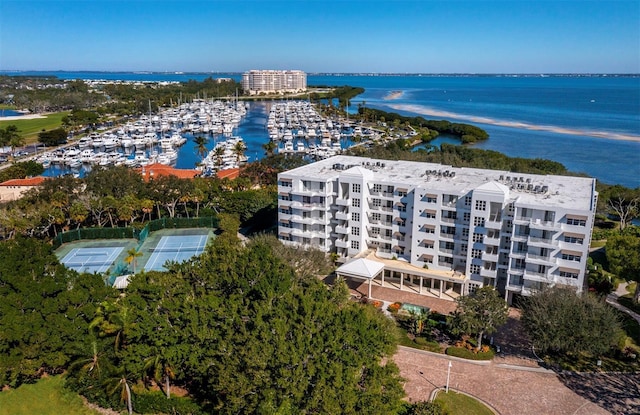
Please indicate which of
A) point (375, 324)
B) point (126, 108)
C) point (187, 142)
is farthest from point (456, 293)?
point (126, 108)

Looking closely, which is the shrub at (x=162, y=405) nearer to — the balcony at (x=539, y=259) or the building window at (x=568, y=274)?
the balcony at (x=539, y=259)

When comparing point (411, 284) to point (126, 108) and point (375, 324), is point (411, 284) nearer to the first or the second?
point (375, 324)

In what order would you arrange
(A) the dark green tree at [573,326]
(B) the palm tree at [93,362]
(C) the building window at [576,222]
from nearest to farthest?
(B) the palm tree at [93,362]
(A) the dark green tree at [573,326]
(C) the building window at [576,222]

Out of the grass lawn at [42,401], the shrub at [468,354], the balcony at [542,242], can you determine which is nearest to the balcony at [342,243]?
the shrub at [468,354]

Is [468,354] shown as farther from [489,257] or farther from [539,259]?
[539,259]

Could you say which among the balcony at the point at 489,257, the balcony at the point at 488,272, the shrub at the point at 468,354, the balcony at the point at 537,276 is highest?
the balcony at the point at 489,257

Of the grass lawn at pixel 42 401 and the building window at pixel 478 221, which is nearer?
the grass lawn at pixel 42 401

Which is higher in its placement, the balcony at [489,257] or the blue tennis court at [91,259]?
the balcony at [489,257]

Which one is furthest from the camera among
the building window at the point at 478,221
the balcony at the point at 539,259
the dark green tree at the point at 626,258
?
the building window at the point at 478,221
